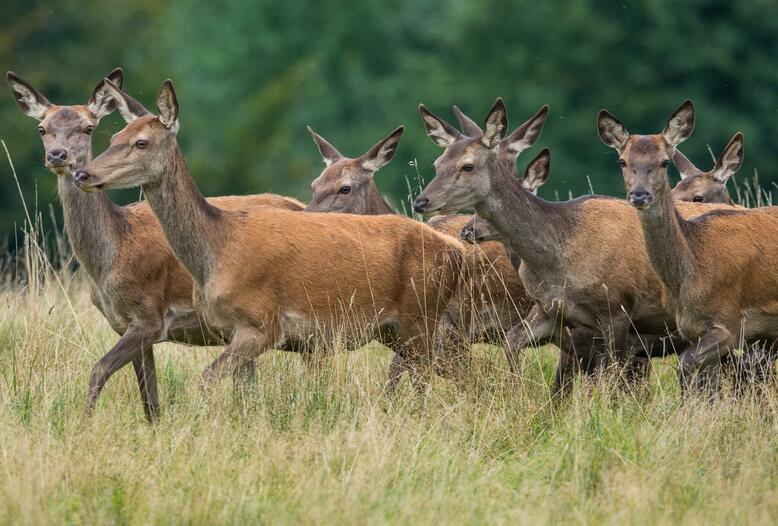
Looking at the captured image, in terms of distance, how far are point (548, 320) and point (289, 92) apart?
23.6 m

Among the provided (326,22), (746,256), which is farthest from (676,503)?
(326,22)

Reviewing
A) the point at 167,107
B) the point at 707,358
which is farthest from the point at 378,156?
the point at 707,358

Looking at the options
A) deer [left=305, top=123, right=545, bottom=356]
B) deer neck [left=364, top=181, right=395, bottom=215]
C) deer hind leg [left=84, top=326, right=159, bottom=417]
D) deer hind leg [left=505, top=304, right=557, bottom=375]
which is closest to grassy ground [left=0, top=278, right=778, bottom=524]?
deer hind leg [left=84, top=326, right=159, bottom=417]

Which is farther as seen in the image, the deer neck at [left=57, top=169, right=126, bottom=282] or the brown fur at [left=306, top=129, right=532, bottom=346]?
the brown fur at [left=306, top=129, right=532, bottom=346]

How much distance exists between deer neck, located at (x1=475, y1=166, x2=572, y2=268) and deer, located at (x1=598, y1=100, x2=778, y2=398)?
2.35 ft

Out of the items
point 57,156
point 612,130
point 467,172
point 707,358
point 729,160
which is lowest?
point 707,358

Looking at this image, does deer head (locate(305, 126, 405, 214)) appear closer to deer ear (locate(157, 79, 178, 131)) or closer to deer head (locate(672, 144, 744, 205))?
deer head (locate(672, 144, 744, 205))

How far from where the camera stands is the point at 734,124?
90.0 ft

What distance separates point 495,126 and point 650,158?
1.09m

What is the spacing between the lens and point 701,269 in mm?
8703

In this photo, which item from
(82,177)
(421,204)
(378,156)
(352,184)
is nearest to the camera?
(82,177)

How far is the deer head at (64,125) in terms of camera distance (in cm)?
946

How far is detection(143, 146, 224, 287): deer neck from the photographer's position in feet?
28.5

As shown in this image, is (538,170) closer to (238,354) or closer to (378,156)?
(378,156)
